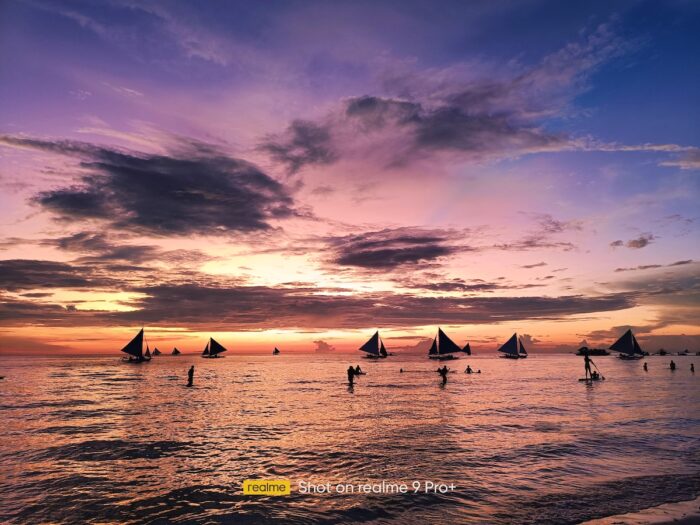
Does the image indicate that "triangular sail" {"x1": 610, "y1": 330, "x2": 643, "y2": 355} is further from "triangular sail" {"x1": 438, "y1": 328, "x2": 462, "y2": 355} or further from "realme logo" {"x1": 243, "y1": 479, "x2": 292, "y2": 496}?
"realme logo" {"x1": 243, "y1": 479, "x2": 292, "y2": 496}

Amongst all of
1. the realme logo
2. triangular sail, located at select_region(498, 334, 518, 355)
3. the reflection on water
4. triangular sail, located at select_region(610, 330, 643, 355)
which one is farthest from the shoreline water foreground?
triangular sail, located at select_region(498, 334, 518, 355)

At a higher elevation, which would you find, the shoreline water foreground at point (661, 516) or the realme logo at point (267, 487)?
the shoreline water foreground at point (661, 516)

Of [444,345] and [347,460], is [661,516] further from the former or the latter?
[444,345]

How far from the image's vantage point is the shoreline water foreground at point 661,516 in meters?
10.6

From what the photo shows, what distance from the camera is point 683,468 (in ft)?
53.3

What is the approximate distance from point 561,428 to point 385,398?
20122 millimetres

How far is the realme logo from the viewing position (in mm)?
14312

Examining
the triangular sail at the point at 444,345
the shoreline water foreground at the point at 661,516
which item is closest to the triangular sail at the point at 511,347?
the triangular sail at the point at 444,345

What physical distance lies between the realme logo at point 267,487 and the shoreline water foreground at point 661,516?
920 centimetres

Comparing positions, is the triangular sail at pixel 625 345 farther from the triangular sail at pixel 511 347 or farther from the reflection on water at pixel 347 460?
the reflection on water at pixel 347 460

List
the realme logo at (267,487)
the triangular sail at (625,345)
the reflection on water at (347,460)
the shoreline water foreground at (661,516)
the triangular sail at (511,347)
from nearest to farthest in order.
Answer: the shoreline water foreground at (661,516)
the reflection on water at (347,460)
the realme logo at (267,487)
the triangular sail at (625,345)
the triangular sail at (511,347)

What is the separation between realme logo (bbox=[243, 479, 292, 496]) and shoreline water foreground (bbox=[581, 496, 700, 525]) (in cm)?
920

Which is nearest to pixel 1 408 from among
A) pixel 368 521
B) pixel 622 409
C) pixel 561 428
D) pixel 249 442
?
pixel 249 442

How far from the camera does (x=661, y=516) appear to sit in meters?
11.1
